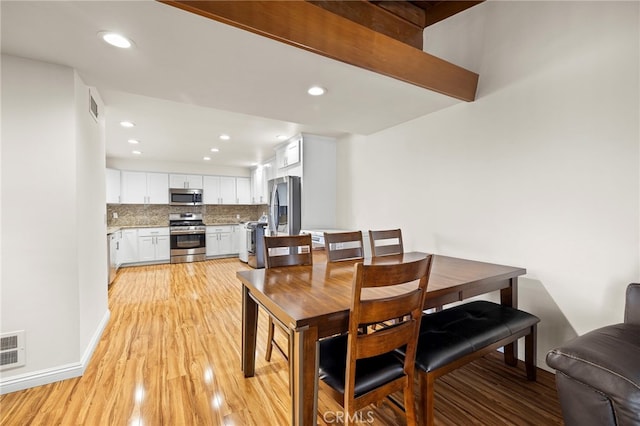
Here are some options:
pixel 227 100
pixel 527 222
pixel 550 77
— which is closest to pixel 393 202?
pixel 527 222

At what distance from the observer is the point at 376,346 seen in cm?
121

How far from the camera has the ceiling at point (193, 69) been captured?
1440 millimetres

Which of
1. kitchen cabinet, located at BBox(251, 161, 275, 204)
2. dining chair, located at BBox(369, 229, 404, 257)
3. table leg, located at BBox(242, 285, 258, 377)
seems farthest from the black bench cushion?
kitchen cabinet, located at BBox(251, 161, 275, 204)

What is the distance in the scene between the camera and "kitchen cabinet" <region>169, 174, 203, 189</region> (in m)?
6.59

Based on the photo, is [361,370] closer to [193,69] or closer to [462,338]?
[462,338]

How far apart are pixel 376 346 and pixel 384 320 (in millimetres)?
122

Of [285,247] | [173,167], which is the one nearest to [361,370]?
[285,247]

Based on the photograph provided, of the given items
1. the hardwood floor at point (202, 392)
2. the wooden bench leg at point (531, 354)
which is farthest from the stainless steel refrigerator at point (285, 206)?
the wooden bench leg at point (531, 354)

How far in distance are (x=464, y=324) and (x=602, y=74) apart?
1.89 metres

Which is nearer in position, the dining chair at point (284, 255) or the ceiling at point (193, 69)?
the ceiling at point (193, 69)

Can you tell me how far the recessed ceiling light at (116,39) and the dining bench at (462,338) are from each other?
2.42 m

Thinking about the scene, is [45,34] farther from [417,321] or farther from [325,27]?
[417,321]

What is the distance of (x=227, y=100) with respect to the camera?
2.42 meters

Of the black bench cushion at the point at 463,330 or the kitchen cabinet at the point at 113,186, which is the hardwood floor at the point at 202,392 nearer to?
the black bench cushion at the point at 463,330
